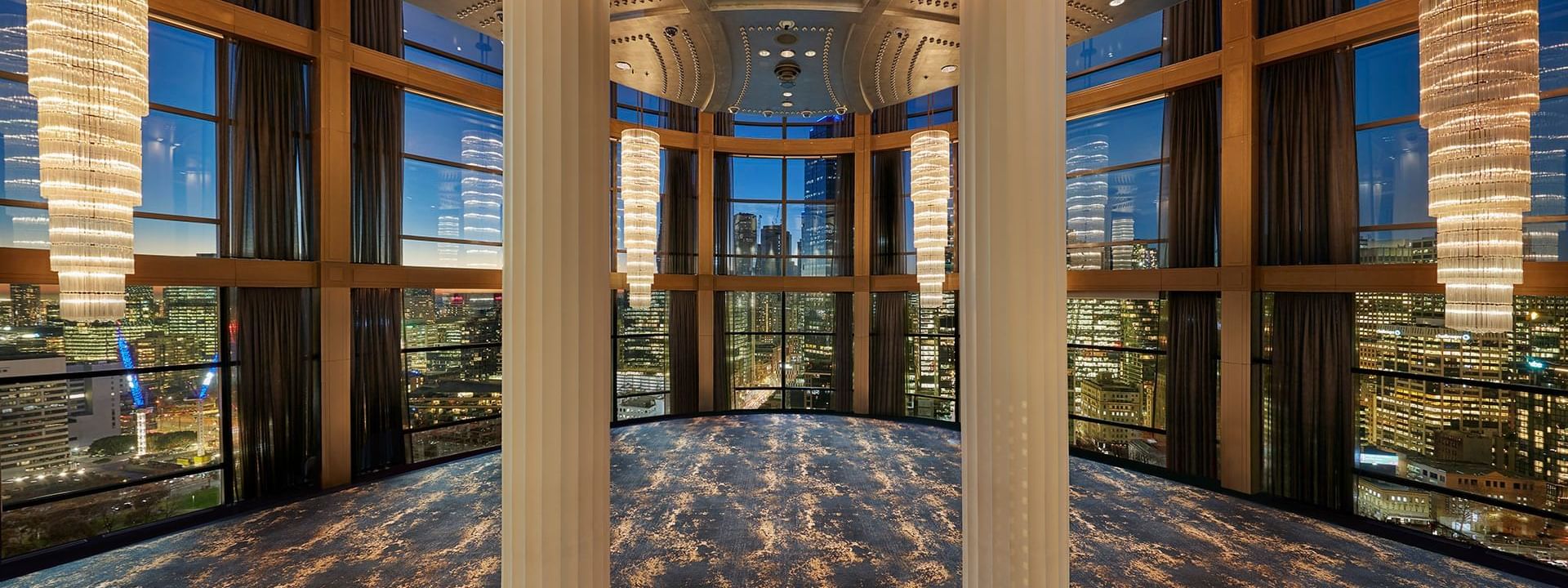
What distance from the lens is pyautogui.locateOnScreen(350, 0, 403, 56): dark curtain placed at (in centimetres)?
679

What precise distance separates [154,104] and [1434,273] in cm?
1361

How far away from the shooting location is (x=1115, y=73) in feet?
26.6

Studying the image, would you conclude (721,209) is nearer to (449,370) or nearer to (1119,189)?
(449,370)

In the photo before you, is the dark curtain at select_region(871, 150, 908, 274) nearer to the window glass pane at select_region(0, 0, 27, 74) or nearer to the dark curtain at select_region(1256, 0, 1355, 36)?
the dark curtain at select_region(1256, 0, 1355, 36)

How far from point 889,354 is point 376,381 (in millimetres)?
8259

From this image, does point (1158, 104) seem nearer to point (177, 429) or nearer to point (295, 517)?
point (295, 517)

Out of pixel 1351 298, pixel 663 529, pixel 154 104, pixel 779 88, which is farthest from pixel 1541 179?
pixel 154 104

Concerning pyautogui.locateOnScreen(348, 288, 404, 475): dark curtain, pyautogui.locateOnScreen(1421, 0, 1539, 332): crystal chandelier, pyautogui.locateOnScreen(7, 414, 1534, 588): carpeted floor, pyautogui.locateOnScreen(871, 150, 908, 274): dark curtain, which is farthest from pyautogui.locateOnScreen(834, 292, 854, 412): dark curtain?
pyautogui.locateOnScreen(1421, 0, 1539, 332): crystal chandelier

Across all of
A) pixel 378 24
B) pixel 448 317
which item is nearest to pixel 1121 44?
pixel 378 24

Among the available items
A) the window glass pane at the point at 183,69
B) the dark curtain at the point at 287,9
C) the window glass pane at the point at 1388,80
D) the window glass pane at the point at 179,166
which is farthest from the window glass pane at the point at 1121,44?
Answer: the window glass pane at the point at 179,166

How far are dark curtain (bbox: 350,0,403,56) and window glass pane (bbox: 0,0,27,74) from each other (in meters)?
2.56

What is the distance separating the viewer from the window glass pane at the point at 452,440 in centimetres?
738

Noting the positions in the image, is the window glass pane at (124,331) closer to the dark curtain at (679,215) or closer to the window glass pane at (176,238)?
the window glass pane at (176,238)

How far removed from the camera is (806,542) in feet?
16.4
